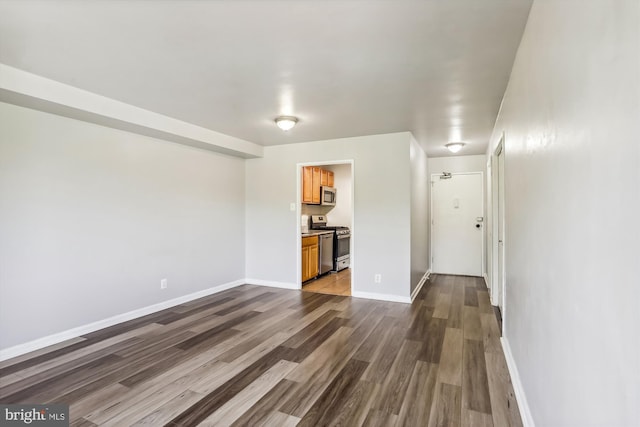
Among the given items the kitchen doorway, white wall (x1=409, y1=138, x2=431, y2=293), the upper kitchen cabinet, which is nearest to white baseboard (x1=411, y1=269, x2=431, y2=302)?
white wall (x1=409, y1=138, x2=431, y2=293)

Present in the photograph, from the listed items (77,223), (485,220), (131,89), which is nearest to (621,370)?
(131,89)

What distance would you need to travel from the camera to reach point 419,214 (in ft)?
17.4

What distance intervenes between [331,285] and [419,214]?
6.24 ft

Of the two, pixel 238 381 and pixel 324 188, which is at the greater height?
pixel 324 188

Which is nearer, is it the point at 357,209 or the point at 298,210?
the point at 357,209

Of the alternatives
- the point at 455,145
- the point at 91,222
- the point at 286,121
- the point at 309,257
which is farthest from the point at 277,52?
the point at 309,257

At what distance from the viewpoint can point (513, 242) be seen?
97.7 inches

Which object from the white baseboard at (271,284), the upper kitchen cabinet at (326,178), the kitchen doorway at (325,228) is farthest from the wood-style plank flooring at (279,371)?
the upper kitchen cabinet at (326,178)

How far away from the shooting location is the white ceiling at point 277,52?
1.82 metres

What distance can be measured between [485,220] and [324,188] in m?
3.09

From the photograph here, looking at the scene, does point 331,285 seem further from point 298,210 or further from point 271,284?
point 298,210

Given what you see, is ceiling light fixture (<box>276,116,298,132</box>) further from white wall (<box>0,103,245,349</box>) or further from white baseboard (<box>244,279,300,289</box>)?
white baseboard (<box>244,279,300,289</box>)

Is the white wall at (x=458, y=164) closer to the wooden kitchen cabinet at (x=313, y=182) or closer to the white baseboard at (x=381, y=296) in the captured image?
the wooden kitchen cabinet at (x=313, y=182)

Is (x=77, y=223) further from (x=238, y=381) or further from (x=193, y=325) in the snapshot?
(x=238, y=381)
